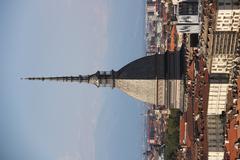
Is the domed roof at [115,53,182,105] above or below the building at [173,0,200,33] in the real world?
below

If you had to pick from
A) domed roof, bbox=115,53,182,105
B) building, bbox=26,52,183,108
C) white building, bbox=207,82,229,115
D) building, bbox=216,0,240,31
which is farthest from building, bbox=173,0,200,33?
building, bbox=216,0,240,31

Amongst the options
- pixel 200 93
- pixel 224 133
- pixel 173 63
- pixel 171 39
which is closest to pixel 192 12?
pixel 173 63

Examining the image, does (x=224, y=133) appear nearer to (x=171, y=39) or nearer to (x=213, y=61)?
(x=213, y=61)

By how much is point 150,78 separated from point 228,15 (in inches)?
912

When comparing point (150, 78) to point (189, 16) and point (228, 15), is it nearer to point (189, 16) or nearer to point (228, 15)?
point (189, 16)

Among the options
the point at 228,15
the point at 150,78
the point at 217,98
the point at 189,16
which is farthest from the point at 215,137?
the point at 189,16

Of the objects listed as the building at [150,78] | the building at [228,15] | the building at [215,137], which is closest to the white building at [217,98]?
the building at [215,137]

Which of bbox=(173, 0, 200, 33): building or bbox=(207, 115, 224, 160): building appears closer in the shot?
bbox=(207, 115, 224, 160): building

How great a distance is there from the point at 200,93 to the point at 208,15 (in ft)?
36.9

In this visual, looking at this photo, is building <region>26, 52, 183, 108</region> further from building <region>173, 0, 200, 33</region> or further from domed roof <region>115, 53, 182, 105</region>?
building <region>173, 0, 200, 33</region>

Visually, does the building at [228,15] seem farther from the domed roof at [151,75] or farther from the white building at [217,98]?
the domed roof at [151,75]

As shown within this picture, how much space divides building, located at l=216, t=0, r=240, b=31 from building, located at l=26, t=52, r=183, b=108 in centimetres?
1934

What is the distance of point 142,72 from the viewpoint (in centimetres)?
10962

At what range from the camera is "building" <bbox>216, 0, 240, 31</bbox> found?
287 feet
